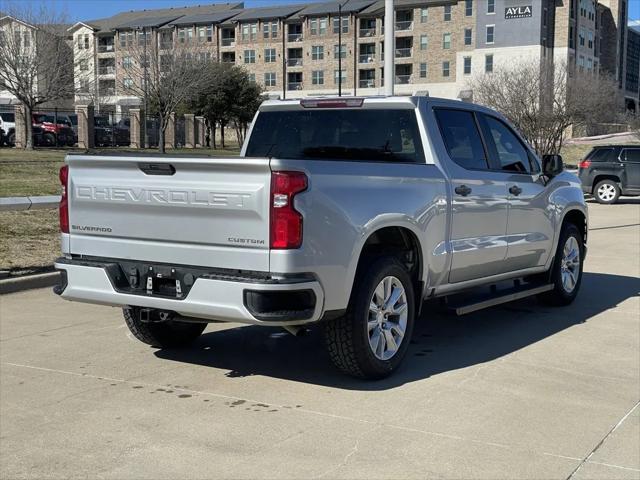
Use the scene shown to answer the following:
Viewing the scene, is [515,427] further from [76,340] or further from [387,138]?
[76,340]

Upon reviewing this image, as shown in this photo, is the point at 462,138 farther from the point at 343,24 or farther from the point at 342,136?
the point at 343,24

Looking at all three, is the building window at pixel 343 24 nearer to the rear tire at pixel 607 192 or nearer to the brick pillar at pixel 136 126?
the brick pillar at pixel 136 126

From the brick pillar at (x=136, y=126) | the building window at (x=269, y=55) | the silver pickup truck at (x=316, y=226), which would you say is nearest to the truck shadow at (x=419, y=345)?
the silver pickup truck at (x=316, y=226)

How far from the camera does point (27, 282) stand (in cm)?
952

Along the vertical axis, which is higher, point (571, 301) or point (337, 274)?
point (337, 274)

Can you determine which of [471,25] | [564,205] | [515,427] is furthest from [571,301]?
[471,25]

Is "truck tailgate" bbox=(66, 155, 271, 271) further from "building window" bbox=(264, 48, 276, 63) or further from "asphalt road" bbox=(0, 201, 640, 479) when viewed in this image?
"building window" bbox=(264, 48, 276, 63)

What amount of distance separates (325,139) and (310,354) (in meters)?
1.86

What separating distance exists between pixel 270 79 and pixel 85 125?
56.6 meters

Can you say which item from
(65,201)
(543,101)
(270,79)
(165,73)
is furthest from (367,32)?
(65,201)

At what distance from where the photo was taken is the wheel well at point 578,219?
8.91 metres

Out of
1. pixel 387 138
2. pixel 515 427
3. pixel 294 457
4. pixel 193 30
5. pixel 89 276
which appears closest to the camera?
pixel 294 457

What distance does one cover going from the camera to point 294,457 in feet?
14.5

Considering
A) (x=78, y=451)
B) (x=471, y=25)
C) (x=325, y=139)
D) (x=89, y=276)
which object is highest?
(x=471, y=25)
